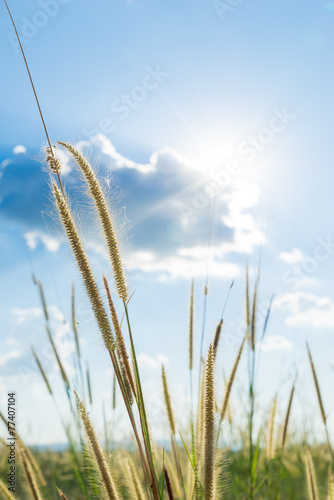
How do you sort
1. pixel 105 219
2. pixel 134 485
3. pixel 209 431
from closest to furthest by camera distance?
pixel 209 431
pixel 105 219
pixel 134 485

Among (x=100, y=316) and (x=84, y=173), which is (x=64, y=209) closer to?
(x=84, y=173)

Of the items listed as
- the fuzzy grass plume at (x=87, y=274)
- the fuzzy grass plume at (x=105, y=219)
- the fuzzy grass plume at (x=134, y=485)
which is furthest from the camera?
the fuzzy grass plume at (x=134, y=485)

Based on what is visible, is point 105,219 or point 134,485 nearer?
point 105,219

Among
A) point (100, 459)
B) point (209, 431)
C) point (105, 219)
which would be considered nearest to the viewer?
point (209, 431)

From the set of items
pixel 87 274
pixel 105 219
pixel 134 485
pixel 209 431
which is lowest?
pixel 134 485


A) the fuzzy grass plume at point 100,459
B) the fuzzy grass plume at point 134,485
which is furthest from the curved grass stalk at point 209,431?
the fuzzy grass plume at point 134,485

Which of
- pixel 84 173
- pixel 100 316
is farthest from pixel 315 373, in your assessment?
pixel 84 173

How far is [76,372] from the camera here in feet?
9.57

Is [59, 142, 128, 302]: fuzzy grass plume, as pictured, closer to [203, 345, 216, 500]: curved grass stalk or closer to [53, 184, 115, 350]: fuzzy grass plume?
[53, 184, 115, 350]: fuzzy grass plume

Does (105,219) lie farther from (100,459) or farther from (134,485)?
(134,485)

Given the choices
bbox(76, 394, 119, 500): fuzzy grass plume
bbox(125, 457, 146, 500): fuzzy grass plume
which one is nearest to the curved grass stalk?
bbox(76, 394, 119, 500): fuzzy grass plume

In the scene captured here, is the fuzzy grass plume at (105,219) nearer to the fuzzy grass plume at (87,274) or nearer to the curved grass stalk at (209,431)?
the fuzzy grass plume at (87,274)

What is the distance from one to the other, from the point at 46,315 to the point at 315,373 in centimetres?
175

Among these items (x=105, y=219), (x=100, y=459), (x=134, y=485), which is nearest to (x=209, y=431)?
(x=100, y=459)
